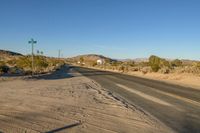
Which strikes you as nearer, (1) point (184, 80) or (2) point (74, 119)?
(2) point (74, 119)

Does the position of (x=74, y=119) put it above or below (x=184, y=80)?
above

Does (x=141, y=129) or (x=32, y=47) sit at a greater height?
(x=32, y=47)

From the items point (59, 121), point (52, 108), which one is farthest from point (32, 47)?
point (59, 121)

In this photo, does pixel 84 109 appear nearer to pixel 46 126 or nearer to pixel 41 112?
pixel 41 112

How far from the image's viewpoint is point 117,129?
907 cm

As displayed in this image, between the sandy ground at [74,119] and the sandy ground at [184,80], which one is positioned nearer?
the sandy ground at [74,119]

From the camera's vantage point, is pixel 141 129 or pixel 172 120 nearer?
pixel 141 129

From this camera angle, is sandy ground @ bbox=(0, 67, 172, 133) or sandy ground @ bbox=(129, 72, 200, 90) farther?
sandy ground @ bbox=(129, 72, 200, 90)

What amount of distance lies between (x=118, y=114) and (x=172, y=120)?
6.67 ft

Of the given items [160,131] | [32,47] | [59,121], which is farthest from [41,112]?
[32,47]

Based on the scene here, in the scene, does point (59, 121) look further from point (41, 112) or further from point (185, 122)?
point (185, 122)

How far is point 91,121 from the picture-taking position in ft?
33.4

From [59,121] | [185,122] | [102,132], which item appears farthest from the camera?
[185,122]

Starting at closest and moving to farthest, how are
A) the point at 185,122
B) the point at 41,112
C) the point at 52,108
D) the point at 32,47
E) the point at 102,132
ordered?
the point at 102,132, the point at 185,122, the point at 41,112, the point at 52,108, the point at 32,47
